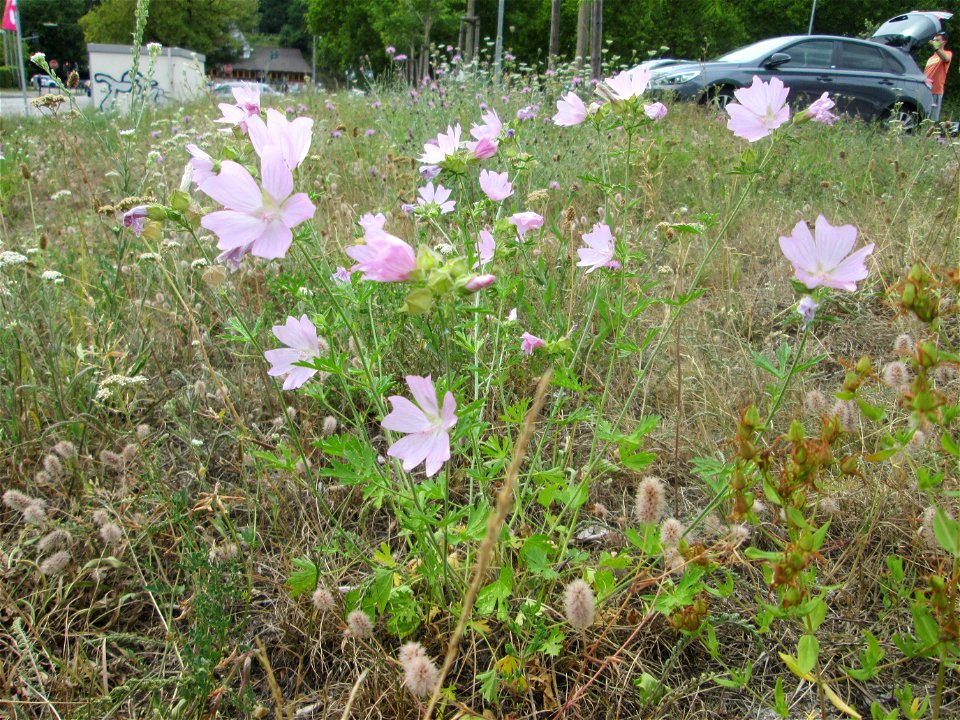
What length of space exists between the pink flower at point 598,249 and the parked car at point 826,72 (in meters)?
7.25

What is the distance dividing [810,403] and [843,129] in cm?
601

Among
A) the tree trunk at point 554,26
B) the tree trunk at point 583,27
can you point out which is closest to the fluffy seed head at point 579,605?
the tree trunk at point 583,27

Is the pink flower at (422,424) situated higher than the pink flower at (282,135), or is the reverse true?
the pink flower at (282,135)

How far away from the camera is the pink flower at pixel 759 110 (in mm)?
1529

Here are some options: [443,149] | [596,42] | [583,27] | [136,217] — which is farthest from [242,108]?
[583,27]

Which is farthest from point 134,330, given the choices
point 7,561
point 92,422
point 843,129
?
point 843,129

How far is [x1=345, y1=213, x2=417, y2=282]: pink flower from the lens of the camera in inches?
40.6

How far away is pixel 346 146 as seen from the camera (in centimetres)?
485

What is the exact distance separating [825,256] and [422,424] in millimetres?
851

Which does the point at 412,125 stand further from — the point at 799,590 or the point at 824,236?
the point at 799,590

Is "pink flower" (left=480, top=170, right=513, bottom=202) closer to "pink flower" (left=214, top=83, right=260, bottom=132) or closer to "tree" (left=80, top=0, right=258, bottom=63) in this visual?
"pink flower" (left=214, top=83, right=260, bottom=132)

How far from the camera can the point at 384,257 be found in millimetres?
1023

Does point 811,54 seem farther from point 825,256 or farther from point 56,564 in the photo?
point 56,564

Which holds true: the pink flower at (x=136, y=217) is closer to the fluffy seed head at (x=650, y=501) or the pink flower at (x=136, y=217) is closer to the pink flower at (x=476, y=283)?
the pink flower at (x=476, y=283)
